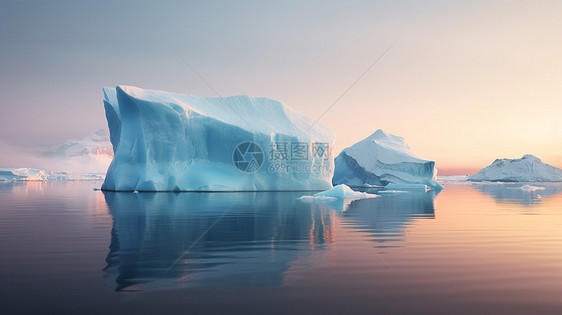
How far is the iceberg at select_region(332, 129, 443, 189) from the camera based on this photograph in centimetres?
4406

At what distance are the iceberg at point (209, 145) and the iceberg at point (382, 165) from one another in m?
15.1

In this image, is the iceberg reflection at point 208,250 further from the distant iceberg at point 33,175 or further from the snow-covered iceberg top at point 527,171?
the snow-covered iceberg top at point 527,171

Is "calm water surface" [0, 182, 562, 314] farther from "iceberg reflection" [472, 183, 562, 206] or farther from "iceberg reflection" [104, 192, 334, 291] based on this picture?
"iceberg reflection" [472, 183, 562, 206]

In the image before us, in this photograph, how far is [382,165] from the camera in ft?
149

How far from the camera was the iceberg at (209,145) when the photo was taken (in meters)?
24.7

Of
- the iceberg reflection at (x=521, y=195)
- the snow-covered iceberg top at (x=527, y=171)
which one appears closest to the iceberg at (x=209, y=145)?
the iceberg reflection at (x=521, y=195)

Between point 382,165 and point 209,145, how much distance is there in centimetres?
2492

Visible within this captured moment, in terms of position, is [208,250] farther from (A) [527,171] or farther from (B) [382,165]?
(A) [527,171]

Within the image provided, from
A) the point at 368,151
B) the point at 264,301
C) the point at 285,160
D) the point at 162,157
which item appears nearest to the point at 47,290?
the point at 264,301

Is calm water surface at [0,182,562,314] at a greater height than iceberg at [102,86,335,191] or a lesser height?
lesser

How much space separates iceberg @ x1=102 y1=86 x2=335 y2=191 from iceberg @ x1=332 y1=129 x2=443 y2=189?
49.4ft

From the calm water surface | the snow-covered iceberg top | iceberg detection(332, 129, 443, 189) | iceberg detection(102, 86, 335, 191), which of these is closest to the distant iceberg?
iceberg detection(102, 86, 335, 191)

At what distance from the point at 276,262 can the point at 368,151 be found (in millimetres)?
44141

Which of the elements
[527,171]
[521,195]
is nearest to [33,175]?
[521,195]
